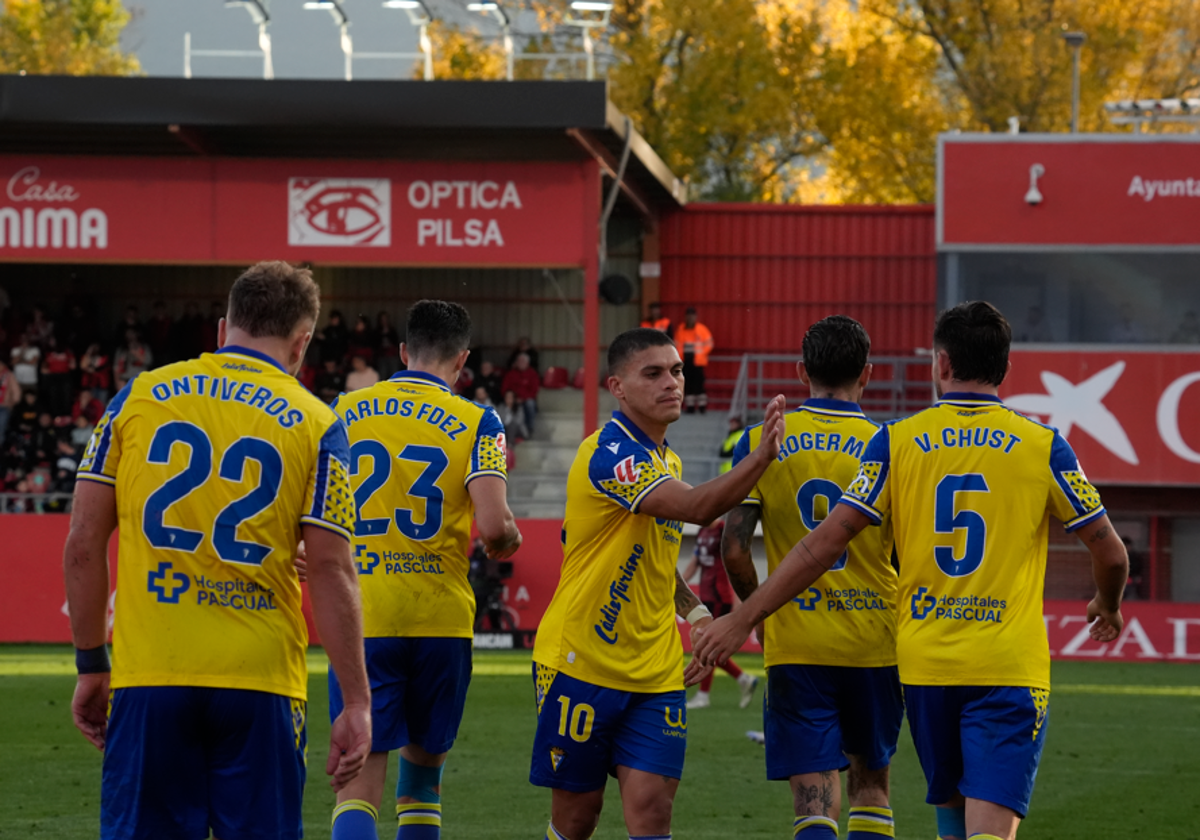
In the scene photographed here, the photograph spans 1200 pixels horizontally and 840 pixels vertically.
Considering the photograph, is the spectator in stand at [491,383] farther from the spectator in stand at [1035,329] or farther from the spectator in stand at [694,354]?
the spectator in stand at [1035,329]

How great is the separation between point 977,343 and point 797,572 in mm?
961

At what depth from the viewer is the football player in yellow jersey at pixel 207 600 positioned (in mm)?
4191

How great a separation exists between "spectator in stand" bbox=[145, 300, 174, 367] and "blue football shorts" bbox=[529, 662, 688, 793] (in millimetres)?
Result: 20383

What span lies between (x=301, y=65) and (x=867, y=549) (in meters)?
24.0

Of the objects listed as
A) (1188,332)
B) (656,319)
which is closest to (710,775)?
(1188,332)

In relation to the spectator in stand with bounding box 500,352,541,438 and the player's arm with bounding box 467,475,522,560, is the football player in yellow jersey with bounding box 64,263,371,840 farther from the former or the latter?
the spectator in stand with bounding box 500,352,541,438

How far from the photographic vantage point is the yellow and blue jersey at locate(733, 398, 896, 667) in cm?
569

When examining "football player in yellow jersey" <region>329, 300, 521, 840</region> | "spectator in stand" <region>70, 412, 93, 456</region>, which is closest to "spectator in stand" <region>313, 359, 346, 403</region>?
"spectator in stand" <region>70, 412, 93, 456</region>

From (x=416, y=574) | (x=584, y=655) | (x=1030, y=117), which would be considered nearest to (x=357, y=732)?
(x=584, y=655)

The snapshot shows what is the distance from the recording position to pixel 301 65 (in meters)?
27.9


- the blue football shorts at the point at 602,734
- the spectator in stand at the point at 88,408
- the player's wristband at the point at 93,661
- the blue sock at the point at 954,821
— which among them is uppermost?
the spectator in stand at the point at 88,408

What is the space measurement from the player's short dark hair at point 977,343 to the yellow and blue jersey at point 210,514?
2125mm

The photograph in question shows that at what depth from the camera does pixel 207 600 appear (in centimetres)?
423

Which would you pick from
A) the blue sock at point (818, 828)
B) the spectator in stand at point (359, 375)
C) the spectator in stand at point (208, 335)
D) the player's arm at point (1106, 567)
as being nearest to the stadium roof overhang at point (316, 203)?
the spectator in stand at point (359, 375)
